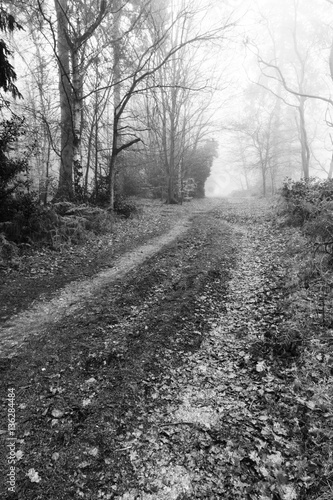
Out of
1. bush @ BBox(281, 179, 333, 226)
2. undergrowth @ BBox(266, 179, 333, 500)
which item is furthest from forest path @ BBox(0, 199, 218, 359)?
bush @ BBox(281, 179, 333, 226)

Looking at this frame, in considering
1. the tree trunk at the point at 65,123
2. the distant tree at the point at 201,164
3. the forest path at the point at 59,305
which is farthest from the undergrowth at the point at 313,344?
the distant tree at the point at 201,164

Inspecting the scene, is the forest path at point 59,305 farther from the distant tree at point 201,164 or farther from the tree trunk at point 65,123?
the distant tree at point 201,164

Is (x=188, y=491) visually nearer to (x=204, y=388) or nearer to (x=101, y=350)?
(x=204, y=388)

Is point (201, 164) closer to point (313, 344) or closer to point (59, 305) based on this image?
point (59, 305)

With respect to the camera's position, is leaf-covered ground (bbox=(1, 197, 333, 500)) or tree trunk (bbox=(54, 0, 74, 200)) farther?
tree trunk (bbox=(54, 0, 74, 200))

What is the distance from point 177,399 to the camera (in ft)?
9.79

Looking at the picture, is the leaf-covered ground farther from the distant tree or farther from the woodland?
the distant tree

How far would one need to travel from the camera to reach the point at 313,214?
753 cm

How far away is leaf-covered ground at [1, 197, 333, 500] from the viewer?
2182mm

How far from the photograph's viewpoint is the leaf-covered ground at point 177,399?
2182mm

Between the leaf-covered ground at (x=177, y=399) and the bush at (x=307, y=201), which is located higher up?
the bush at (x=307, y=201)

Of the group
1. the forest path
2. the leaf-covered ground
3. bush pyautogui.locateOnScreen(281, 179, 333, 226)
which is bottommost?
the leaf-covered ground

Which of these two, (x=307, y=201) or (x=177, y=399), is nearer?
(x=177, y=399)

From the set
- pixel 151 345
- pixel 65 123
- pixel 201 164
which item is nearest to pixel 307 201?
pixel 151 345
